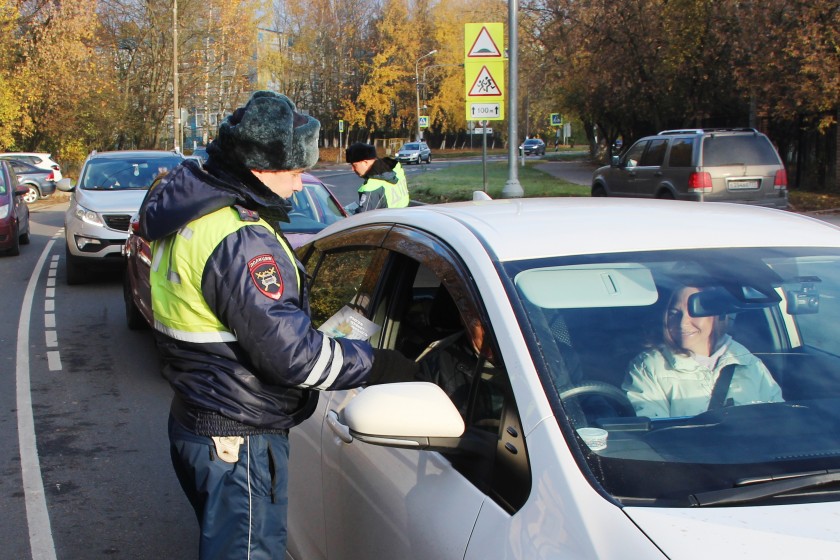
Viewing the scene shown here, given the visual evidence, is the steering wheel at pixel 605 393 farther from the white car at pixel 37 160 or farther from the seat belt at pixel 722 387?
the white car at pixel 37 160

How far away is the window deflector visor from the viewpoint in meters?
2.50

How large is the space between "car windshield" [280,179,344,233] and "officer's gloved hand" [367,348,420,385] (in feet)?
21.2

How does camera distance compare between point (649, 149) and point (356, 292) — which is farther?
point (649, 149)

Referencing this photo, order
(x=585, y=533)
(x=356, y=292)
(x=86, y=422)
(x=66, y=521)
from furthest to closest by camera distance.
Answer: (x=86, y=422) < (x=66, y=521) < (x=356, y=292) < (x=585, y=533)

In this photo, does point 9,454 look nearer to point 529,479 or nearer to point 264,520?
point 264,520

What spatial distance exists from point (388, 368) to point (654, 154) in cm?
1640

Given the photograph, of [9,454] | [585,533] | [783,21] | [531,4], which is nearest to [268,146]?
[585,533]

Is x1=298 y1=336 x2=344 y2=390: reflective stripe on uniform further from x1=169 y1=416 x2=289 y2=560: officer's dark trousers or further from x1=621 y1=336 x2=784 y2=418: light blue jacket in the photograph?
x1=621 y1=336 x2=784 y2=418: light blue jacket

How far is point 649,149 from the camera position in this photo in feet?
60.6

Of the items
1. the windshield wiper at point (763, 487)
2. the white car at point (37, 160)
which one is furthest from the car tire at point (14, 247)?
the windshield wiper at point (763, 487)

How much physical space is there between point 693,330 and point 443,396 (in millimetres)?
771

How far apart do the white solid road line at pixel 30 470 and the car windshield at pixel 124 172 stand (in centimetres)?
443

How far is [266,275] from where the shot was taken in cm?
252

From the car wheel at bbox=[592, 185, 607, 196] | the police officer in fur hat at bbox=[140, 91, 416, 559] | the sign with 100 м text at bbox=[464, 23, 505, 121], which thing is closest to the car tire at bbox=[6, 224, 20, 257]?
the sign with 100 м text at bbox=[464, 23, 505, 121]
